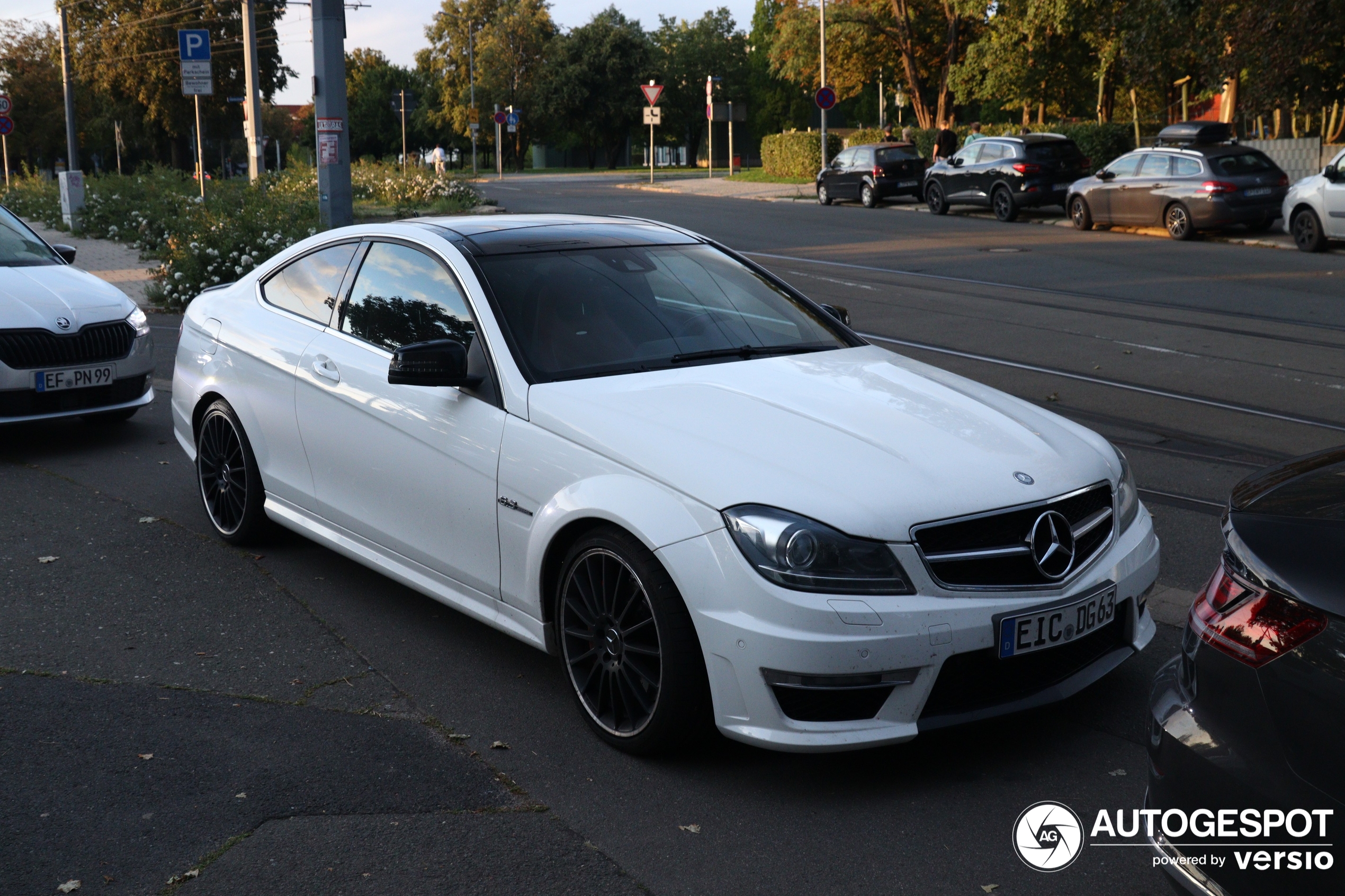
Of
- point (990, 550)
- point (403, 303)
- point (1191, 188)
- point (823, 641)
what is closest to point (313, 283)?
point (403, 303)

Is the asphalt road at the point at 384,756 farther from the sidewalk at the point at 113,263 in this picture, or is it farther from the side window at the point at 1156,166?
the side window at the point at 1156,166

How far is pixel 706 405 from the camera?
4121mm

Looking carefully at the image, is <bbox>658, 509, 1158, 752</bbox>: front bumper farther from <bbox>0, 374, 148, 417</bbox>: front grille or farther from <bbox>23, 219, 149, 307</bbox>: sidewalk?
<bbox>23, 219, 149, 307</bbox>: sidewalk

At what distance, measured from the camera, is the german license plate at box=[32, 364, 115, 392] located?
793 cm

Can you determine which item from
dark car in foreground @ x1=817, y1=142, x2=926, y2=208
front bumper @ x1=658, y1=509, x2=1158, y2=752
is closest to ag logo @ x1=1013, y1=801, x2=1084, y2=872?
front bumper @ x1=658, y1=509, x2=1158, y2=752

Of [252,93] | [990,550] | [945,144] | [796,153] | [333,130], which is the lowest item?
[990,550]

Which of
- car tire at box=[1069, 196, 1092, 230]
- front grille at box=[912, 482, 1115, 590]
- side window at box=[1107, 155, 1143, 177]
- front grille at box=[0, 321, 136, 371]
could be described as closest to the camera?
front grille at box=[912, 482, 1115, 590]

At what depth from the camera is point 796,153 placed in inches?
1831

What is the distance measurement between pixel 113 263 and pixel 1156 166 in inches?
670

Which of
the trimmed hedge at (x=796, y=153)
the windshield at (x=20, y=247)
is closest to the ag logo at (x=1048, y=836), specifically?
the windshield at (x=20, y=247)

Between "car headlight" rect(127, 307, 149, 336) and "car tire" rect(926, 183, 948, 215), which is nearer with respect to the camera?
"car headlight" rect(127, 307, 149, 336)

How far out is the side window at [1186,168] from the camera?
2122 centimetres

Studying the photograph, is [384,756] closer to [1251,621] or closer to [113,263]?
[1251,621]

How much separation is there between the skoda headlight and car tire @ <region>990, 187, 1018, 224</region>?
74.5 ft
